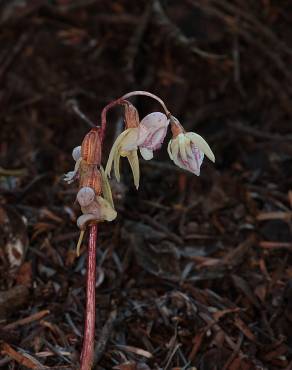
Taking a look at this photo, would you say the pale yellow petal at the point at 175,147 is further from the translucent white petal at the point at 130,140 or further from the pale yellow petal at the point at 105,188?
the pale yellow petal at the point at 105,188

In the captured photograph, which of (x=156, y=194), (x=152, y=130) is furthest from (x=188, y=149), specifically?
(x=156, y=194)

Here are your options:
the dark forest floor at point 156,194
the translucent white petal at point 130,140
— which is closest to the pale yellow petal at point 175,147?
the translucent white petal at point 130,140

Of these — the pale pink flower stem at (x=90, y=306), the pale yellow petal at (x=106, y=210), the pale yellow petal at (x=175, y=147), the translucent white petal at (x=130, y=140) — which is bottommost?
the pale pink flower stem at (x=90, y=306)

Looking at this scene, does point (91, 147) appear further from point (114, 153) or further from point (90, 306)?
point (90, 306)

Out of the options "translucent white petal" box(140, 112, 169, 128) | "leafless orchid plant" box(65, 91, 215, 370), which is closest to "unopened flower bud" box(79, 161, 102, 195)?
"leafless orchid plant" box(65, 91, 215, 370)

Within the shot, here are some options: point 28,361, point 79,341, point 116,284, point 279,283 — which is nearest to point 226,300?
point 279,283

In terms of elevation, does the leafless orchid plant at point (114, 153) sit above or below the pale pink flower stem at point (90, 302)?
above

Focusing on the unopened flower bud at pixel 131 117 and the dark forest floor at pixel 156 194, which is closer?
the unopened flower bud at pixel 131 117

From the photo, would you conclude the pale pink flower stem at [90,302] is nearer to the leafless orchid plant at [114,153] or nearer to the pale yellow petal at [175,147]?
the leafless orchid plant at [114,153]
